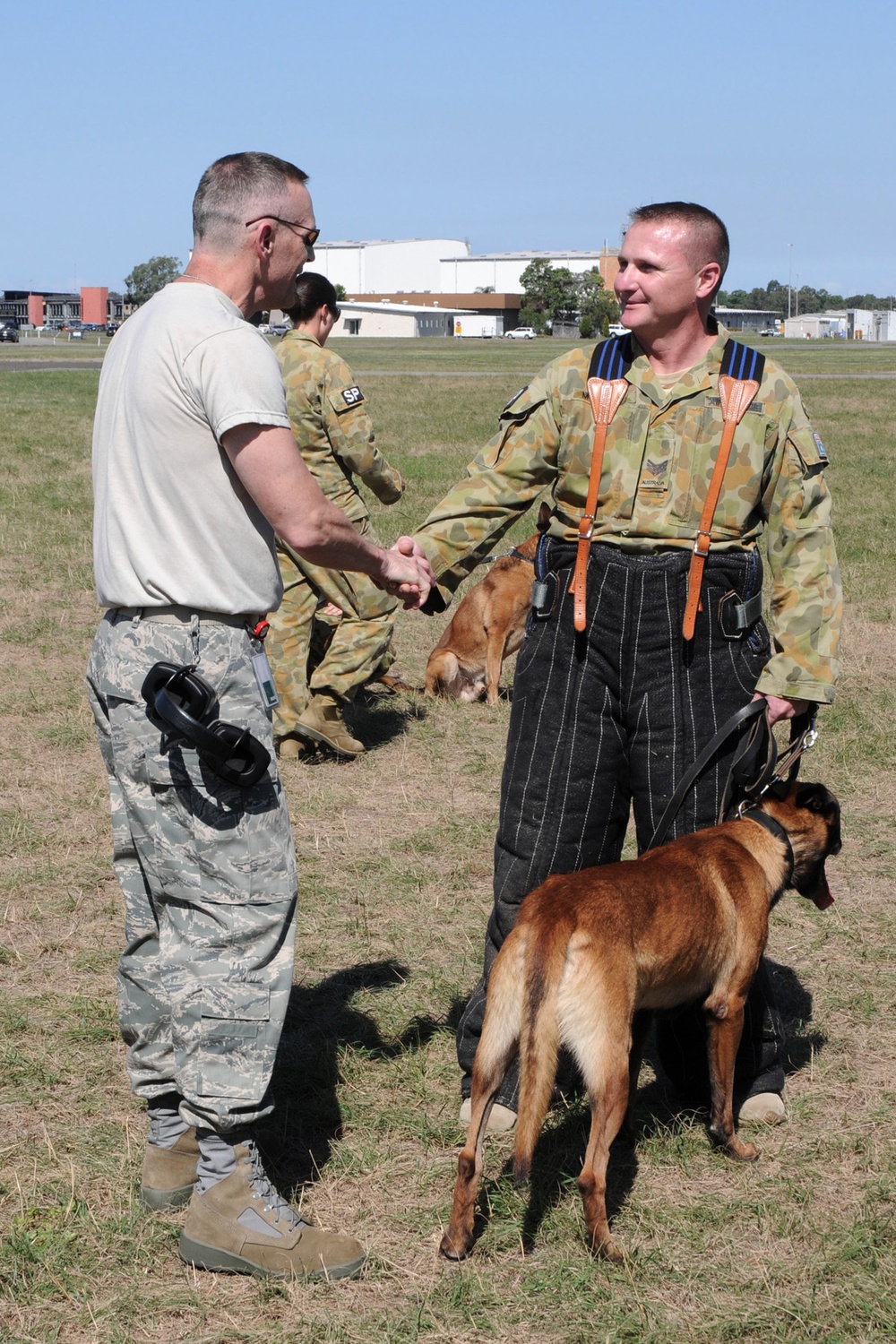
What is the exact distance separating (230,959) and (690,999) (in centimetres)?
127

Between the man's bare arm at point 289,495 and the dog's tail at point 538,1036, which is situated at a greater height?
the man's bare arm at point 289,495

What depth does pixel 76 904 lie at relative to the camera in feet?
18.5

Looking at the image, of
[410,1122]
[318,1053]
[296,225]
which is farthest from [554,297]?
[296,225]

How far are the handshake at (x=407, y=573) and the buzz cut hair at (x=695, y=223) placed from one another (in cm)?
107

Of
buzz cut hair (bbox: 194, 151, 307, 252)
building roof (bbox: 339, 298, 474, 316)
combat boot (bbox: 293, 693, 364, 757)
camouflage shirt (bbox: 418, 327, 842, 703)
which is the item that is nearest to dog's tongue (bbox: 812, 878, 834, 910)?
camouflage shirt (bbox: 418, 327, 842, 703)

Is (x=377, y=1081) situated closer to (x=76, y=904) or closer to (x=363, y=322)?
(x=76, y=904)

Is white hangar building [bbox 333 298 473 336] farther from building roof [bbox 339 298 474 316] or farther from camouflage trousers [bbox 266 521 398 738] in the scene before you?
camouflage trousers [bbox 266 521 398 738]

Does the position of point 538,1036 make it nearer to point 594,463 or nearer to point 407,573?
point 407,573

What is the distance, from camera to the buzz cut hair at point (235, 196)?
3129 millimetres

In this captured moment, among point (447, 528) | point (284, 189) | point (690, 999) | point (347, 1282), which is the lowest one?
point (347, 1282)

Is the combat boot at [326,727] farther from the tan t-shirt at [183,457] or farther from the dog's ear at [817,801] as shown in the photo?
the tan t-shirt at [183,457]

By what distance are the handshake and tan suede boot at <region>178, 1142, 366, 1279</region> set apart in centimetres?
148

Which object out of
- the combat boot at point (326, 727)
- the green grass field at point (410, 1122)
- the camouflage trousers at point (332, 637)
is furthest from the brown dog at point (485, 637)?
the combat boot at point (326, 727)

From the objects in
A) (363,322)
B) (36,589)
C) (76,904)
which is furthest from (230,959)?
(363,322)
